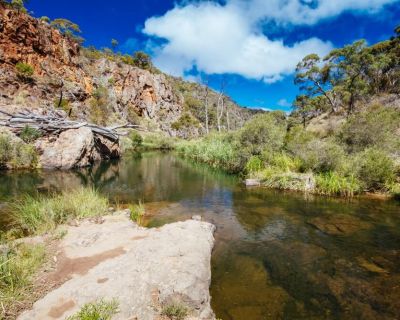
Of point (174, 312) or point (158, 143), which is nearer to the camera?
point (174, 312)

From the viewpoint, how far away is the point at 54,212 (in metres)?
8.38

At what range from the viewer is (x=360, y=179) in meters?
14.7

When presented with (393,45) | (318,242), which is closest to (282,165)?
(318,242)

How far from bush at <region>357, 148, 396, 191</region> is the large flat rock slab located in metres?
10.8

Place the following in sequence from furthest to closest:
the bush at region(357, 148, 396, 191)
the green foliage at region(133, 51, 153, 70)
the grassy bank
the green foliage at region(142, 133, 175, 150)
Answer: the green foliage at region(133, 51, 153, 70), the green foliage at region(142, 133, 175, 150), the grassy bank, the bush at region(357, 148, 396, 191)

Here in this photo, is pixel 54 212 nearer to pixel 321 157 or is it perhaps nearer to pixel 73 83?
pixel 321 157

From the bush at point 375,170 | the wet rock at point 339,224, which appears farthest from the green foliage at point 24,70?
the wet rock at point 339,224

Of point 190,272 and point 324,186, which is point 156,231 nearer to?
point 190,272

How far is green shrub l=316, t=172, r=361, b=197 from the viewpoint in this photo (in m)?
14.2

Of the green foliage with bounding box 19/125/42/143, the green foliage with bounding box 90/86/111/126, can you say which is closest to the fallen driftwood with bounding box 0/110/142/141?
the green foliage with bounding box 19/125/42/143

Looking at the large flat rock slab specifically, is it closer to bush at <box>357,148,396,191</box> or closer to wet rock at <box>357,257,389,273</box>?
wet rock at <box>357,257,389,273</box>

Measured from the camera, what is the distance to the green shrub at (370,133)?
16.5 meters

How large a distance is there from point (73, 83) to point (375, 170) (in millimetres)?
46992

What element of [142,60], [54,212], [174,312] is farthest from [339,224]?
[142,60]
